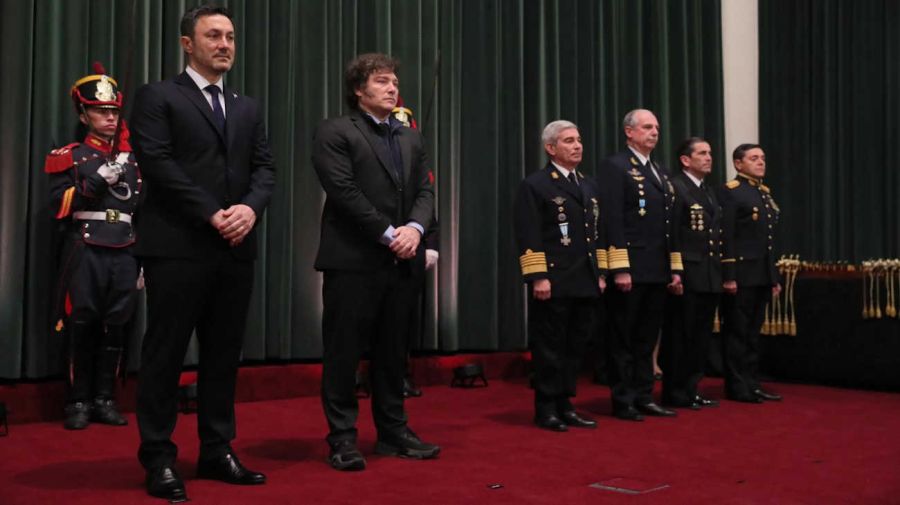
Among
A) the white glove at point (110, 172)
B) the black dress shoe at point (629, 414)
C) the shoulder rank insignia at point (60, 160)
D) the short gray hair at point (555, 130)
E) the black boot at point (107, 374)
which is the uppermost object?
the short gray hair at point (555, 130)

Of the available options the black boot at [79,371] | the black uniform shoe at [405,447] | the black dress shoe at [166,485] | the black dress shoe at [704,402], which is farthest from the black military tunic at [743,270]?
the black dress shoe at [166,485]

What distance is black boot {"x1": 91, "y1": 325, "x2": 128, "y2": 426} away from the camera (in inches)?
155

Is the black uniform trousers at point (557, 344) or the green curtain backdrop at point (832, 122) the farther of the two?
the green curtain backdrop at point (832, 122)

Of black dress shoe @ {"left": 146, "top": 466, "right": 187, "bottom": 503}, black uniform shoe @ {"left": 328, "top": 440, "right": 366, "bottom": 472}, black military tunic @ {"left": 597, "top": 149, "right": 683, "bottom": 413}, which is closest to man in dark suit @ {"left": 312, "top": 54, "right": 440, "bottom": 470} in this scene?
black uniform shoe @ {"left": 328, "top": 440, "right": 366, "bottom": 472}

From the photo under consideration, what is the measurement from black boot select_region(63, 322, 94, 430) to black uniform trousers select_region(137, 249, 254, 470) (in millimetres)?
1346

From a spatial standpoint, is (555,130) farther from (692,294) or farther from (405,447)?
(405,447)

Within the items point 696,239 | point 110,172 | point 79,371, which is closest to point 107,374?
point 79,371

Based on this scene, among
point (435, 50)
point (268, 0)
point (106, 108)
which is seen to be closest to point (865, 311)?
point (435, 50)

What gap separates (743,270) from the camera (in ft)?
16.1

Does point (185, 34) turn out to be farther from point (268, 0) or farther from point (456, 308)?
point (456, 308)

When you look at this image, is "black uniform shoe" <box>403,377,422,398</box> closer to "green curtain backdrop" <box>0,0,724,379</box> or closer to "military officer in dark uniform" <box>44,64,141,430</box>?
"green curtain backdrop" <box>0,0,724,379</box>

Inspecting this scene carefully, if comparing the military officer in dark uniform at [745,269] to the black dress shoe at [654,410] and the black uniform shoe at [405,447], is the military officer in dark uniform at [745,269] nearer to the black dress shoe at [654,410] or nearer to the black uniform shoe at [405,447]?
the black dress shoe at [654,410]

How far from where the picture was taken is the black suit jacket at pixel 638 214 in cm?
419

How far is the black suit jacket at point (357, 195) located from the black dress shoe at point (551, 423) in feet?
3.37
